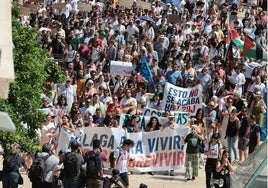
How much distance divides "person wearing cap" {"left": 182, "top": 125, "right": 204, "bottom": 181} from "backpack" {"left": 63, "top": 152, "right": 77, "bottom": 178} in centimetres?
341

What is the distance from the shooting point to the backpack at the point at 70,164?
20.6 meters

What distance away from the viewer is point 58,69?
74.0ft

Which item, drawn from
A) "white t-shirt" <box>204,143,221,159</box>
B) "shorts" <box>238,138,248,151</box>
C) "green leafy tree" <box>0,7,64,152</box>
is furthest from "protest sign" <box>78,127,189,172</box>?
"green leafy tree" <box>0,7,64,152</box>

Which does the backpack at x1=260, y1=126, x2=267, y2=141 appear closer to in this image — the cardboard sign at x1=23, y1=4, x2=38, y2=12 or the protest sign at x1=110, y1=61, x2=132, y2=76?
the protest sign at x1=110, y1=61, x2=132, y2=76

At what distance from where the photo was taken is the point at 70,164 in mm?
20609

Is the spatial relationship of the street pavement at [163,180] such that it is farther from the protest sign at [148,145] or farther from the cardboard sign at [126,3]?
the cardboard sign at [126,3]

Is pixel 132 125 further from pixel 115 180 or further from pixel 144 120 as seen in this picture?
pixel 115 180

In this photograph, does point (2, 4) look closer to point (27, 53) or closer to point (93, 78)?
point (27, 53)

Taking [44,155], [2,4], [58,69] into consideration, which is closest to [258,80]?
[58,69]

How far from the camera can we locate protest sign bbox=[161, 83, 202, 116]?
89.1 ft

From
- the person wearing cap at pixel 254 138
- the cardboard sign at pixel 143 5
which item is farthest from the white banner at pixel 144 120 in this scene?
the cardboard sign at pixel 143 5

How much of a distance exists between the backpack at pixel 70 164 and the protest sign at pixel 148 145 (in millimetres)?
3324

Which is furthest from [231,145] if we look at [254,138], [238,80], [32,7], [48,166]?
[32,7]

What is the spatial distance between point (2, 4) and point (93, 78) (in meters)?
14.4
